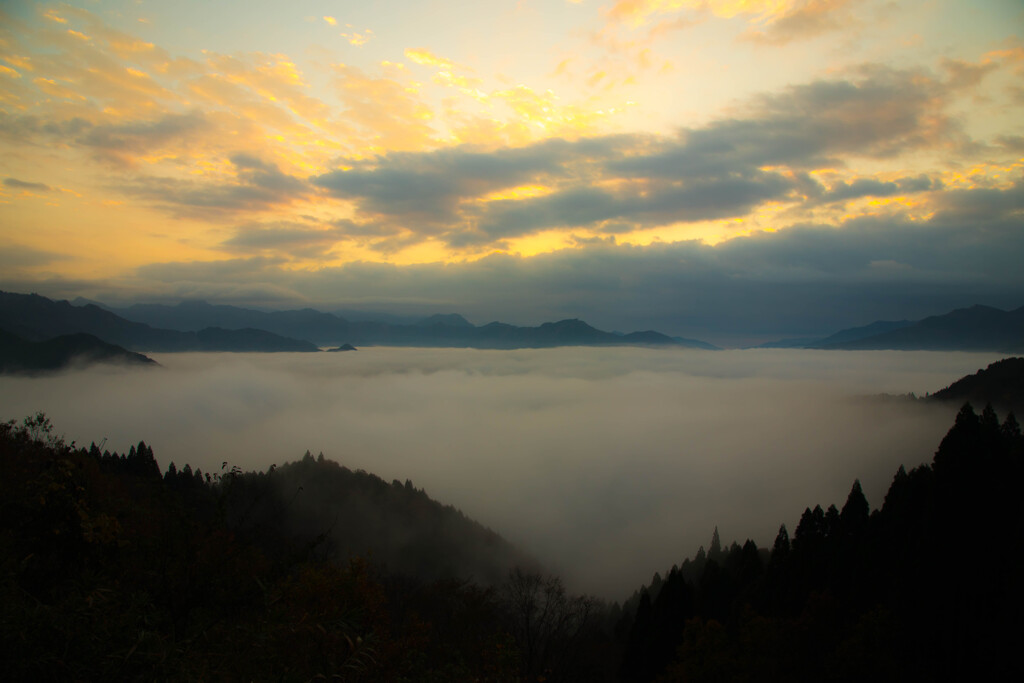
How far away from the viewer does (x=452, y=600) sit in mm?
28359

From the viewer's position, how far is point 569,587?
96.0 meters

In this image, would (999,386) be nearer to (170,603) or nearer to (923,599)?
(923,599)

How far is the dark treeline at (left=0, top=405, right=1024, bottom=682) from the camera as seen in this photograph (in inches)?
230

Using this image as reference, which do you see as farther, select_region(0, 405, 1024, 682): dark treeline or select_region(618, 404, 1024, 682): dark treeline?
select_region(618, 404, 1024, 682): dark treeline

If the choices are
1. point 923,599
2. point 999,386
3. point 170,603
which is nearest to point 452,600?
point 170,603

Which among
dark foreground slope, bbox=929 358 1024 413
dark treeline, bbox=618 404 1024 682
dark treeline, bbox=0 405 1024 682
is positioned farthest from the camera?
dark foreground slope, bbox=929 358 1024 413

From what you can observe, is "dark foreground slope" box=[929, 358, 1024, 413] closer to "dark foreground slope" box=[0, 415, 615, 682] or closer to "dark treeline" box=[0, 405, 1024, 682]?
"dark treeline" box=[0, 405, 1024, 682]

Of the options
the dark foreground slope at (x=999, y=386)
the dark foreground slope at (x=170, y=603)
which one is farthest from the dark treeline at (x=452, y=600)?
the dark foreground slope at (x=999, y=386)

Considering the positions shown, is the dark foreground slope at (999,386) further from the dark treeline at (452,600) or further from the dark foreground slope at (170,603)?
the dark foreground slope at (170,603)

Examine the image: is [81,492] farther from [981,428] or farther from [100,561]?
[981,428]

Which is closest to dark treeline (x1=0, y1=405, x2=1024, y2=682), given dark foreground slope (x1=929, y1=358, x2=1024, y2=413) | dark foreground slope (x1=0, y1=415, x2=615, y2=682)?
dark foreground slope (x1=0, y1=415, x2=615, y2=682)

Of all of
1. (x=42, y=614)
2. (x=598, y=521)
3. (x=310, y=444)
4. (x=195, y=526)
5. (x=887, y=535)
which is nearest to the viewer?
(x=42, y=614)

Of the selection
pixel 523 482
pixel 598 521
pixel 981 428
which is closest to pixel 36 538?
pixel 981 428

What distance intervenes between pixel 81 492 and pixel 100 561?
1459 millimetres
